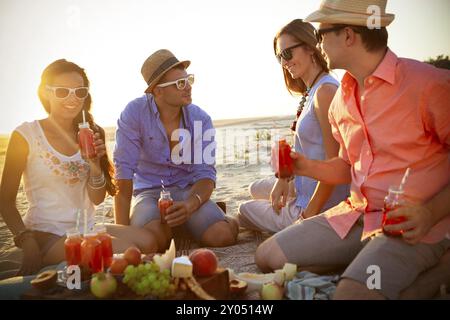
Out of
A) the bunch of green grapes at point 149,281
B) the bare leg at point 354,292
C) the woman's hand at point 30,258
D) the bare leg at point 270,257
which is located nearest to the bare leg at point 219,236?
the bare leg at point 270,257

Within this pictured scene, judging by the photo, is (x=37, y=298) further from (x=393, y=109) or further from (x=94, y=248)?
(x=393, y=109)

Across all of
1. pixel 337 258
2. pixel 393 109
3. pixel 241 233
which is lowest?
pixel 241 233

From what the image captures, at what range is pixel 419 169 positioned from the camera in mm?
3438

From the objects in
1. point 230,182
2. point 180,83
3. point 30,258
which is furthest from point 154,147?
point 230,182

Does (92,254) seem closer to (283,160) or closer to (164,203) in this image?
(283,160)

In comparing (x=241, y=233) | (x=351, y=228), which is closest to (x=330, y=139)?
(x=351, y=228)

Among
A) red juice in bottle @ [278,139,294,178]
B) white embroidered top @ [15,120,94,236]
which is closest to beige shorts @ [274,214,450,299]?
red juice in bottle @ [278,139,294,178]

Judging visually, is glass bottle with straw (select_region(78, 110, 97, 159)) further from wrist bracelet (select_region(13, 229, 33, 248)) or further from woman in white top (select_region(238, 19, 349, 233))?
woman in white top (select_region(238, 19, 349, 233))

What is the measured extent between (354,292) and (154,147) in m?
3.23

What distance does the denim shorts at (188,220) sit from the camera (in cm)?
534

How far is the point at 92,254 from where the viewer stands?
336cm

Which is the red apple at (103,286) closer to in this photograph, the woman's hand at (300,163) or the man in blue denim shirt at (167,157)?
the woman's hand at (300,163)

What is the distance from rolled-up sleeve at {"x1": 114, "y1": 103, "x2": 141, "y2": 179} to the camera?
5.49m

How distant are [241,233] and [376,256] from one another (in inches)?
116
